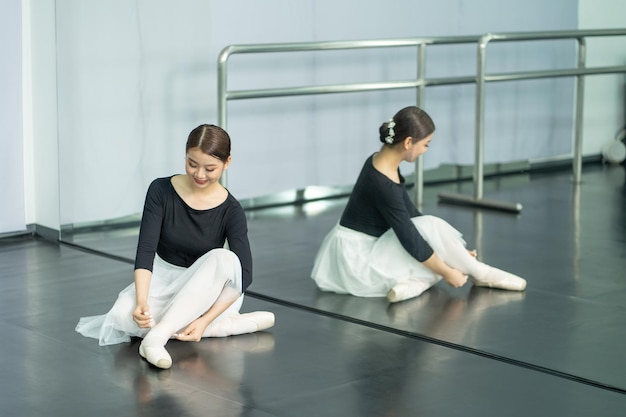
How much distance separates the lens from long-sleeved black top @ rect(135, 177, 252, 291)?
313 cm

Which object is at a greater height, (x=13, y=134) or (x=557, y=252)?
(x=13, y=134)

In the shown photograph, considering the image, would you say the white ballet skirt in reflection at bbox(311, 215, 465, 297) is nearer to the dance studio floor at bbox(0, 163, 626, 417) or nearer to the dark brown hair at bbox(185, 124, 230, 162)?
the dance studio floor at bbox(0, 163, 626, 417)

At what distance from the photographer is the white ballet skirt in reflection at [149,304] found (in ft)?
10.2

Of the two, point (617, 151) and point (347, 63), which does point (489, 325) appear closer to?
point (347, 63)

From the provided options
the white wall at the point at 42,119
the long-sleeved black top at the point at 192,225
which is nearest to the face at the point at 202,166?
the long-sleeved black top at the point at 192,225

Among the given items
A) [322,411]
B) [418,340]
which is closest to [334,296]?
[418,340]

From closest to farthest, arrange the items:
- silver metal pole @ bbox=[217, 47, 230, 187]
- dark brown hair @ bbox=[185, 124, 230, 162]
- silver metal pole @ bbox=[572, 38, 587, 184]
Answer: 1. dark brown hair @ bbox=[185, 124, 230, 162]
2. silver metal pole @ bbox=[217, 47, 230, 187]
3. silver metal pole @ bbox=[572, 38, 587, 184]

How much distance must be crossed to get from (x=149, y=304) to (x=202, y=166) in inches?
17.3

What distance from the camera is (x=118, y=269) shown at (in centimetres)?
413

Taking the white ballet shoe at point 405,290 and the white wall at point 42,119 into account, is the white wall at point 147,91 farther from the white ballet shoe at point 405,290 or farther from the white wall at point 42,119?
the white ballet shoe at point 405,290

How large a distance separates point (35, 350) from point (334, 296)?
1.09 meters

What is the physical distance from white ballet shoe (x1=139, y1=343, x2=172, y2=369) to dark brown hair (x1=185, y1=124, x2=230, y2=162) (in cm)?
55

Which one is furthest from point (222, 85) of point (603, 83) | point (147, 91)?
point (603, 83)

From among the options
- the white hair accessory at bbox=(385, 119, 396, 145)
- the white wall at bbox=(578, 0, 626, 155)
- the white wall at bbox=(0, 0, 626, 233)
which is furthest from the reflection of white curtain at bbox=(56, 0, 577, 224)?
the white hair accessory at bbox=(385, 119, 396, 145)
